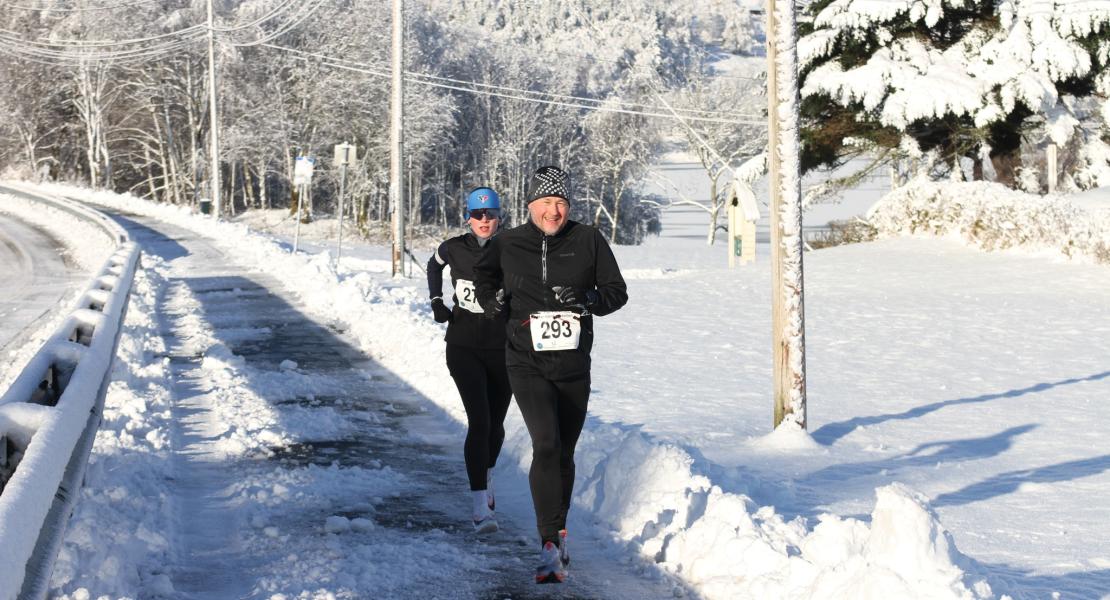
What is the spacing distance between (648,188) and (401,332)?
306 ft

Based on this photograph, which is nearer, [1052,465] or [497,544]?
[497,544]

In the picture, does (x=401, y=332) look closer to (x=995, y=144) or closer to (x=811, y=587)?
(x=811, y=587)

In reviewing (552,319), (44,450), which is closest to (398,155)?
(552,319)

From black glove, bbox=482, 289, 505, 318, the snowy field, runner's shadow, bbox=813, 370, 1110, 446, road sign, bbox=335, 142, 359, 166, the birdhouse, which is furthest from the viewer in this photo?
the birdhouse

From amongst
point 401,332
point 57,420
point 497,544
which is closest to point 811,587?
point 497,544

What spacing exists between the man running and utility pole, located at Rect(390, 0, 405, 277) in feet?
65.8

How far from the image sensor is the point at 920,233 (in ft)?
98.4

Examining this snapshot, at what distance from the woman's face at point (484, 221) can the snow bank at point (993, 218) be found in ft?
67.3

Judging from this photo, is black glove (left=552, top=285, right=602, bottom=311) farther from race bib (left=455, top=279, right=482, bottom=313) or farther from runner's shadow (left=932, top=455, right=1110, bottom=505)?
runner's shadow (left=932, top=455, right=1110, bottom=505)

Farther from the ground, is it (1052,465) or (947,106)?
(947,106)

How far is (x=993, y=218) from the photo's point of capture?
2697cm

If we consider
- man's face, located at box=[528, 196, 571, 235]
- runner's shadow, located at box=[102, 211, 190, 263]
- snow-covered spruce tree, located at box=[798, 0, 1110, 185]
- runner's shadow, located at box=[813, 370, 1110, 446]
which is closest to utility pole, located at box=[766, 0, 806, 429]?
runner's shadow, located at box=[813, 370, 1110, 446]

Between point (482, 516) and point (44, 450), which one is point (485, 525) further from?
point (44, 450)

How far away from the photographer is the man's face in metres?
5.71
